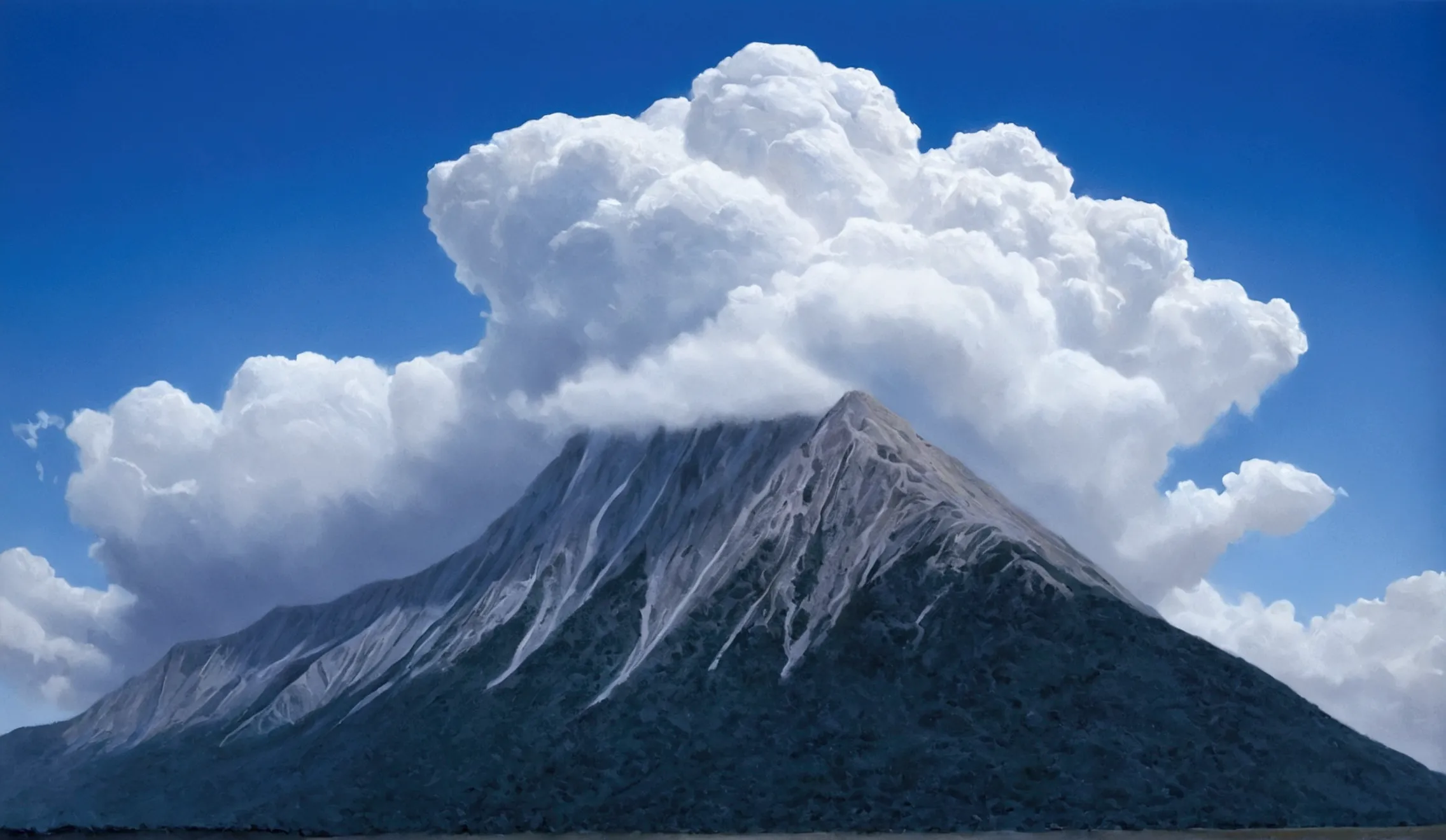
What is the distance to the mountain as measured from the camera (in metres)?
14.6

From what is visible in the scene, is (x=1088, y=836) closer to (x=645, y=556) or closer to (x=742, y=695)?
(x=742, y=695)

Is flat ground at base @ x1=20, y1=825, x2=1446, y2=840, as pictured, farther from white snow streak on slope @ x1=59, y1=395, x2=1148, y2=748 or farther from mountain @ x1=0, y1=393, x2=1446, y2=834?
white snow streak on slope @ x1=59, y1=395, x2=1148, y2=748

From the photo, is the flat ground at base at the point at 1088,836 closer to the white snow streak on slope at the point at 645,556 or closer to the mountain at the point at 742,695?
the mountain at the point at 742,695

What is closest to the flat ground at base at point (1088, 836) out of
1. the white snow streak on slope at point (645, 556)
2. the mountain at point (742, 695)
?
the mountain at point (742, 695)

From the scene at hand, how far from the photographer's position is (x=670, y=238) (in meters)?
16.6

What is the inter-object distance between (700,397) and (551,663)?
3.93 metres

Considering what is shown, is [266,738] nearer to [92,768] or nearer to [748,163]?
[92,768]

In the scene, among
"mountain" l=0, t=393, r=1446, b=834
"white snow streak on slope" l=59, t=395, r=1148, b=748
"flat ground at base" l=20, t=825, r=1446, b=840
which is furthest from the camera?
"white snow streak on slope" l=59, t=395, r=1148, b=748

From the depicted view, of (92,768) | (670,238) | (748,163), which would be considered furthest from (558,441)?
(92,768)

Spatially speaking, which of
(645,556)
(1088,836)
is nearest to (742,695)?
(645,556)

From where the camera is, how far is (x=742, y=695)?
15.8 m

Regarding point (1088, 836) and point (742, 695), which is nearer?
point (1088, 836)

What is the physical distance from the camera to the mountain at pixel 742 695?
1455 centimetres

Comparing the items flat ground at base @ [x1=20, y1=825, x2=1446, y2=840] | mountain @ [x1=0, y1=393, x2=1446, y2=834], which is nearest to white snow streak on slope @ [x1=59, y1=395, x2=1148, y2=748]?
mountain @ [x1=0, y1=393, x2=1446, y2=834]
